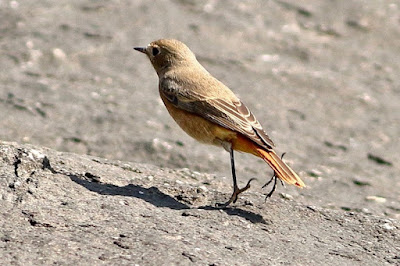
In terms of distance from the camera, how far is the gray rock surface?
4.84 metres

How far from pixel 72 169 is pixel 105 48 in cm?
511

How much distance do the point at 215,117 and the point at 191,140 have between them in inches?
110

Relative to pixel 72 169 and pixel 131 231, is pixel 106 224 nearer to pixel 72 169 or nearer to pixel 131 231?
pixel 131 231

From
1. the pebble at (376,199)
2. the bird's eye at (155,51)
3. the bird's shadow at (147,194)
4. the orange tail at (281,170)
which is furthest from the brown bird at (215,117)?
the pebble at (376,199)

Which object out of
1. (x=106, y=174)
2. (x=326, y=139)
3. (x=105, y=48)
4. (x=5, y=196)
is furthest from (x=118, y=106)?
(x=5, y=196)

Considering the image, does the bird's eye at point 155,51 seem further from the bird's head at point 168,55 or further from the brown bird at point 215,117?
the brown bird at point 215,117

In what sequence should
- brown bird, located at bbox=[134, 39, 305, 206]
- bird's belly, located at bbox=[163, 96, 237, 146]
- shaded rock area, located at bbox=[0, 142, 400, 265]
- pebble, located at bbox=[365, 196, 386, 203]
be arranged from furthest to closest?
pebble, located at bbox=[365, 196, 386, 203]
bird's belly, located at bbox=[163, 96, 237, 146]
brown bird, located at bbox=[134, 39, 305, 206]
shaded rock area, located at bbox=[0, 142, 400, 265]

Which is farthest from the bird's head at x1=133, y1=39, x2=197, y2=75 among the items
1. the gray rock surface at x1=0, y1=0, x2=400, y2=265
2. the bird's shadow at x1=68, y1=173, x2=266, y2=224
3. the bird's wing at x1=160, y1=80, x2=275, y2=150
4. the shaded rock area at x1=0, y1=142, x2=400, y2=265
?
the bird's shadow at x1=68, y1=173, x2=266, y2=224

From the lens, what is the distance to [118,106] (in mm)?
9352

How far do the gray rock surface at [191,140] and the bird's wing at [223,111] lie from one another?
51 centimetres

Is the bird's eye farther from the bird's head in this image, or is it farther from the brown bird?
the brown bird

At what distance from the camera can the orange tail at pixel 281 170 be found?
18.2ft

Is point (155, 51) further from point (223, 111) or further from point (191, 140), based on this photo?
point (191, 140)

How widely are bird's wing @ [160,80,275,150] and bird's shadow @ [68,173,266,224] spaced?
559mm
